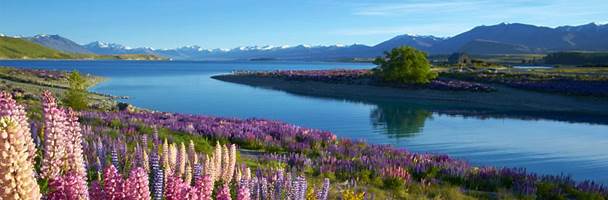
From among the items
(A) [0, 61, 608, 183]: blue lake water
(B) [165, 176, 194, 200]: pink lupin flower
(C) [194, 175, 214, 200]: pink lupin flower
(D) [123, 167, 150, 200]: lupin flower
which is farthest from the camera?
(A) [0, 61, 608, 183]: blue lake water

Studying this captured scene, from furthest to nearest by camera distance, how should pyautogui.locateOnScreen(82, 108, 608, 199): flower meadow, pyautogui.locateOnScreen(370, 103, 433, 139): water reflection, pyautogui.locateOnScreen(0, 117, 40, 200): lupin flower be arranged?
1. pyautogui.locateOnScreen(370, 103, 433, 139): water reflection
2. pyautogui.locateOnScreen(82, 108, 608, 199): flower meadow
3. pyautogui.locateOnScreen(0, 117, 40, 200): lupin flower

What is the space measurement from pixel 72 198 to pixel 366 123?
35.4 metres

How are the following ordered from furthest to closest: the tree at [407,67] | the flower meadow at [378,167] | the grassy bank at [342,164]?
1. the tree at [407,67]
2. the flower meadow at [378,167]
3. the grassy bank at [342,164]

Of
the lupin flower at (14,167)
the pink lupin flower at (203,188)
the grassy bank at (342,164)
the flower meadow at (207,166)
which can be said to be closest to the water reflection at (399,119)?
the flower meadow at (207,166)

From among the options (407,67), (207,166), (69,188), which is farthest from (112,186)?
(407,67)

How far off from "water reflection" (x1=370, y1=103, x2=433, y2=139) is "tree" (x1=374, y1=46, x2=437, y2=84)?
11.0 metres

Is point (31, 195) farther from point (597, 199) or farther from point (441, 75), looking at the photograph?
point (441, 75)

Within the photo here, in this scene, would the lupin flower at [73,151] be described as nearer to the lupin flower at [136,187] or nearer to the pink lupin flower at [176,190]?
the pink lupin flower at [176,190]

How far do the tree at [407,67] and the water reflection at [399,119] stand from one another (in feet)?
36.1

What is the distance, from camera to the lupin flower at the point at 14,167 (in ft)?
8.29

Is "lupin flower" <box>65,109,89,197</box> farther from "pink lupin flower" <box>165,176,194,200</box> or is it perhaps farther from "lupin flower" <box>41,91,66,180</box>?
"pink lupin flower" <box>165,176,194,200</box>

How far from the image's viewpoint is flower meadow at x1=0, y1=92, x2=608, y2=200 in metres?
3.26

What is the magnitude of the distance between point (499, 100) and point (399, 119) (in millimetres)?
17755

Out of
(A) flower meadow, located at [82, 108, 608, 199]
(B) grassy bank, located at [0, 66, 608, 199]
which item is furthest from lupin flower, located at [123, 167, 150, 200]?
(A) flower meadow, located at [82, 108, 608, 199]
